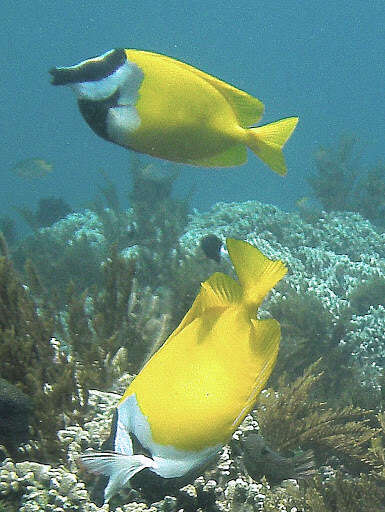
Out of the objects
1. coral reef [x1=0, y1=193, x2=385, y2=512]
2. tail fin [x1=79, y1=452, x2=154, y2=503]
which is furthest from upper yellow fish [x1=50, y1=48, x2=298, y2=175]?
coral reef [x1=0, y1=193, x2=385, y2=512]

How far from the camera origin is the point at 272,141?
167 centimetres

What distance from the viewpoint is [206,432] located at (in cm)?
119

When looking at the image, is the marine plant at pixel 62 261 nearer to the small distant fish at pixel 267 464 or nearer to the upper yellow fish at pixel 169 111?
the small distant fish at pixel 267 464

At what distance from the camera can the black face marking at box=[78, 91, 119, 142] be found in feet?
4.91

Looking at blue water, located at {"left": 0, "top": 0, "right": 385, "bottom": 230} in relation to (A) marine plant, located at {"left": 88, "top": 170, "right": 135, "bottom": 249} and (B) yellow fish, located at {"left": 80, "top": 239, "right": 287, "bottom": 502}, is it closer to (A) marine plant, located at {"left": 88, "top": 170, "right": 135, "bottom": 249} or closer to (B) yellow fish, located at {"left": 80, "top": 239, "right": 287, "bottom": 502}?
(A) marine plant, located at {"left": 88, "top": 170, "right": 135, "bottom": 249}

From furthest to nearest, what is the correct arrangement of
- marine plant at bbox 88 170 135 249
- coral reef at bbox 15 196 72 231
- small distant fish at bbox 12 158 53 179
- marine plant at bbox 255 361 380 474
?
small distant fish at bbox 12 158 53 179, coral reef at bbox 15 196 72 231, marine plant at bbox 88 170 135 249, marine plant at bbox 255 361 380 474

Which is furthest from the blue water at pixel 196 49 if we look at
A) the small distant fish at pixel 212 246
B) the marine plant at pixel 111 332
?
the marine plant at pixel 111 332

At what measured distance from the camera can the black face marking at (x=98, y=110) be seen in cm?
150

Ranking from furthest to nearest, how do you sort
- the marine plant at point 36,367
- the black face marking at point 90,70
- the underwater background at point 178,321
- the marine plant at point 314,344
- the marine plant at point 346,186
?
the marine plant at point 346,186
the marine plant at point 314,344
the marine plant at point 36,367
the underwater background at point 178,321
the black face marking at point 90,70

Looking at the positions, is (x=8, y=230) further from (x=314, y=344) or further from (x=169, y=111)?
(x=169, y=111)

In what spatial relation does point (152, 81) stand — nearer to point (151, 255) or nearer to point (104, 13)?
point (151, 255)

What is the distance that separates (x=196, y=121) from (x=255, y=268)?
0.62 metres

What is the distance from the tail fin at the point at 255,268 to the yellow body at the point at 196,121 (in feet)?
1.62

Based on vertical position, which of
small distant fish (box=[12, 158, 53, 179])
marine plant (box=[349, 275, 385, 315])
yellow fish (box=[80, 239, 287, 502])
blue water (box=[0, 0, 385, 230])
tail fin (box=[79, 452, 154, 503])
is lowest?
tail fin (box=[79, 452, 154, 503])
